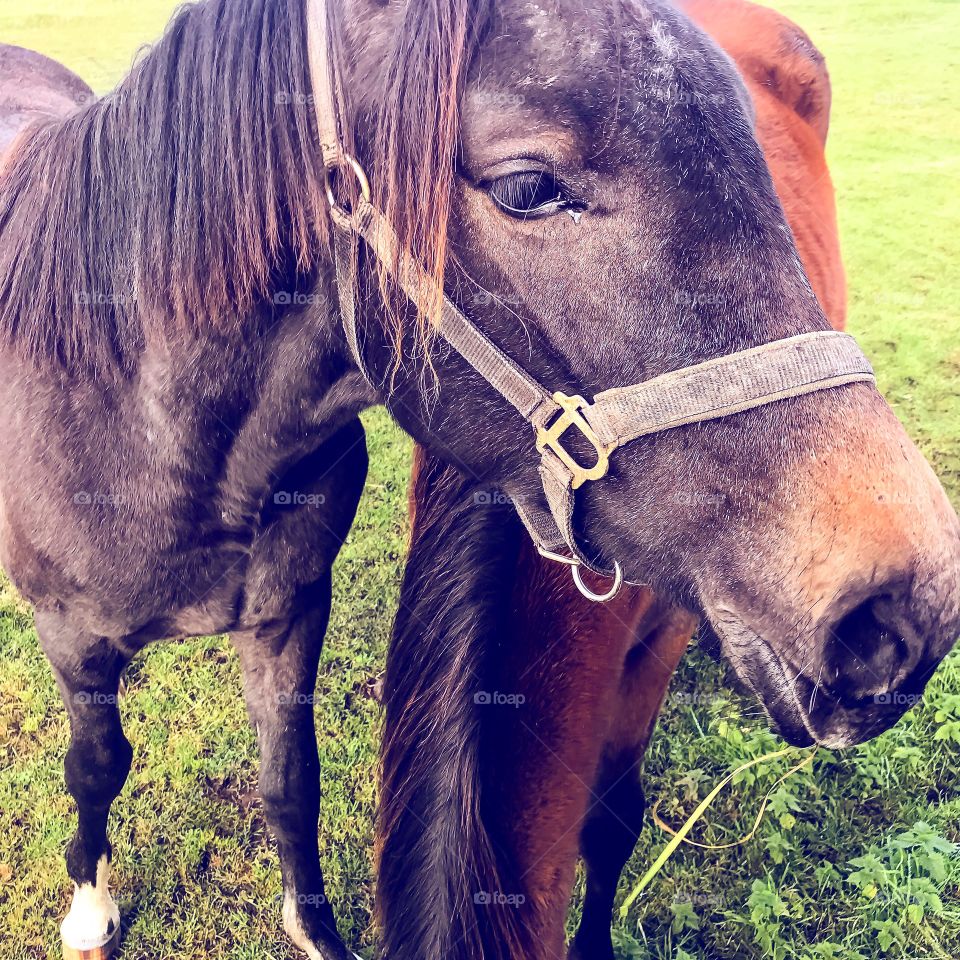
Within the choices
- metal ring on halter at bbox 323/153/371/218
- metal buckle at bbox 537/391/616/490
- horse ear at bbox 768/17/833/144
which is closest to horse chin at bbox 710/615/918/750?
metal buckle at bbox 537/391/616/490

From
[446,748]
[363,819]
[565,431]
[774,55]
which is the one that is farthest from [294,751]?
[774,55]

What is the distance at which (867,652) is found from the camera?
1149 millimetres

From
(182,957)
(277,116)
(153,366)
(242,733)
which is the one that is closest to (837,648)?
(277,116)

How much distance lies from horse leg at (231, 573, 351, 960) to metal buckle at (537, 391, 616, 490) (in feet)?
3.27

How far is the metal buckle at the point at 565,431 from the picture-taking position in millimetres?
1240

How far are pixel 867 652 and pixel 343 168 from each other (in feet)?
3.40

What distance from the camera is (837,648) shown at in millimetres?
1146

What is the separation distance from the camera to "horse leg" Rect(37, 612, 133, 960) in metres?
1.98

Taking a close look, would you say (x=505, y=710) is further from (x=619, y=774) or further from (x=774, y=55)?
(x=774, y=55)

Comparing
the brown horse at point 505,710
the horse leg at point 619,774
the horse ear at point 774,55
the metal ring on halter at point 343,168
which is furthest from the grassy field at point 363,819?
the horse ear at point 774,55

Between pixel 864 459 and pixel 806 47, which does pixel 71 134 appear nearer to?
pixel 864 459

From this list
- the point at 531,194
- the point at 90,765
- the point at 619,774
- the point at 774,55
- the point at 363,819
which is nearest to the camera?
the point at 531,194

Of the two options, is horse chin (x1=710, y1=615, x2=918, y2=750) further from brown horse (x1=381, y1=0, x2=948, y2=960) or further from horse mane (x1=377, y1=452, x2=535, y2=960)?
horse mane (x1=377, y1=452, x2=535, y2=960)

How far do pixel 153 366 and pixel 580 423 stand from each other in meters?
0.85
